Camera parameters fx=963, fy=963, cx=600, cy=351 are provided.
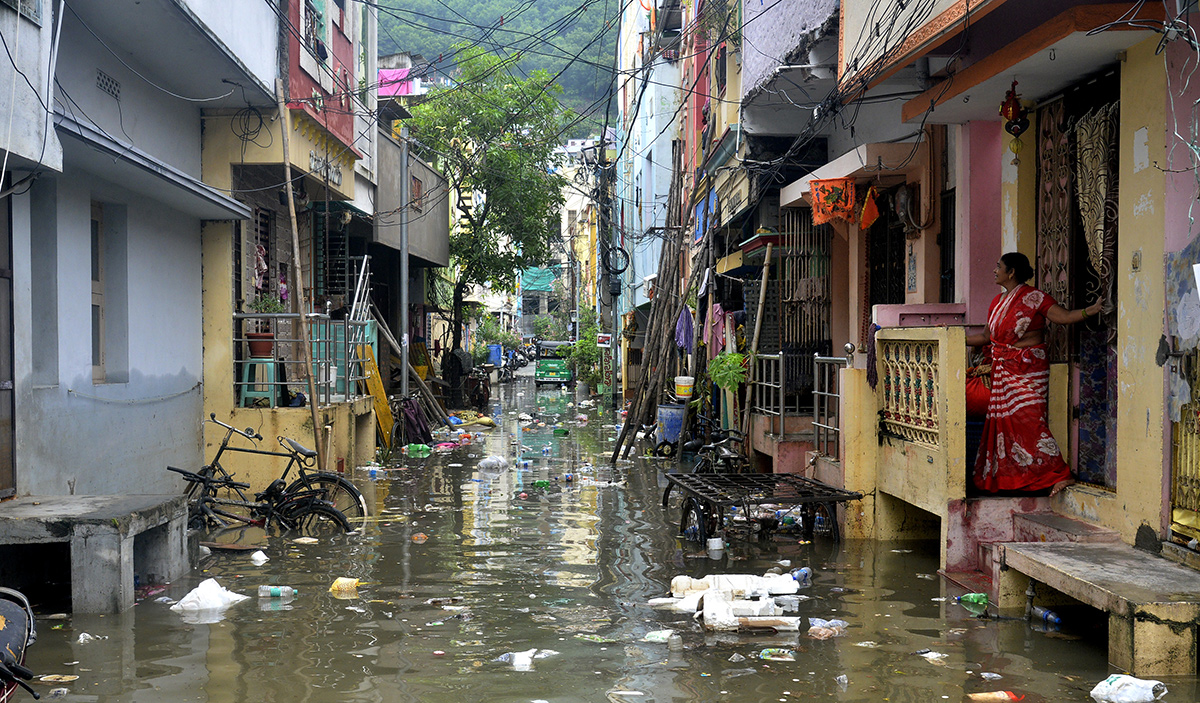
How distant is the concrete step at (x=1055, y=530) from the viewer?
6.21 meters

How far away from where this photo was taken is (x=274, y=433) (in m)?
12.1

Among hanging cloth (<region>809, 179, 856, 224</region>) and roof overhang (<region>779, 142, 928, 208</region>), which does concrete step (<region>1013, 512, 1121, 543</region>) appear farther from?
hanging cloth (<region>809, 179, 856, 224</region>)

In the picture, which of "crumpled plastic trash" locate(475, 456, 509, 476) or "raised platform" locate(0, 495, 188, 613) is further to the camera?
"crumpled plastic trash" locate(475, 456, 509, 476)

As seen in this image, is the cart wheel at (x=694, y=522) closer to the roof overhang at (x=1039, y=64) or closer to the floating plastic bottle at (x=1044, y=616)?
the floating plastic bottle at (x=1044, y=616)

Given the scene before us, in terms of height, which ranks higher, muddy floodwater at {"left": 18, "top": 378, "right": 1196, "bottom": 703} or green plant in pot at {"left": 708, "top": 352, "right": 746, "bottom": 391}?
green plant in pot at {"left": 708, "top": 352, "right": 746, "bottom": 391}

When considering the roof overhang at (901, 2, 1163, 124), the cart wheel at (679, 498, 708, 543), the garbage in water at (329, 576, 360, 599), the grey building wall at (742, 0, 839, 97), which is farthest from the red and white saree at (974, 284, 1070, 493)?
the garbage in water at (329, 576, 360, 599)

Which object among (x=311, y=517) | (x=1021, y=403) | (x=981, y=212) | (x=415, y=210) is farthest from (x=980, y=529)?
(x=415, y=210)

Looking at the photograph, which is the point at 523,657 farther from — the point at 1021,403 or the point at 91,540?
the point at 1021,403

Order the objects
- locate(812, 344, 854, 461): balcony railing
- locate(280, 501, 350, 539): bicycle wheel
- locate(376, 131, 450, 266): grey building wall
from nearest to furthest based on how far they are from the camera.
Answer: locate(280, 501, 350, 539): bicycle wheel → locate(812, 344, 854, 461): balcony railing → locate(376, 131, 450, 266): grey building wall

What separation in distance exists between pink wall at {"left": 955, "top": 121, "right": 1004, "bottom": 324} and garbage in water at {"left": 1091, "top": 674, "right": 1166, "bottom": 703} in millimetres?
4522

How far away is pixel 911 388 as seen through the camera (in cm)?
794

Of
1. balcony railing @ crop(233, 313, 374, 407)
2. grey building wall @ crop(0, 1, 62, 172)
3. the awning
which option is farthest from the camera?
balcony railing @ crop(233, 313, 374, 407)

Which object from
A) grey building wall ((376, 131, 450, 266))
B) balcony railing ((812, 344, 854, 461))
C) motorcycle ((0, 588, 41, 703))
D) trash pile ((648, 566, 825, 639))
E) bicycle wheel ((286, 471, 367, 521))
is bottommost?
trash pile ((648, 566, 825, 639))

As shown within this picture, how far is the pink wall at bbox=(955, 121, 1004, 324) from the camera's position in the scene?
8.66 meters
